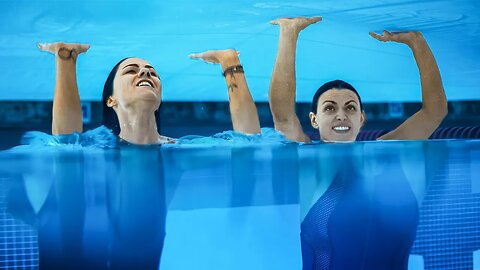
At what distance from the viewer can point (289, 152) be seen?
2611 mm

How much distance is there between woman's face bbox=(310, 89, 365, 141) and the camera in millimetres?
2713

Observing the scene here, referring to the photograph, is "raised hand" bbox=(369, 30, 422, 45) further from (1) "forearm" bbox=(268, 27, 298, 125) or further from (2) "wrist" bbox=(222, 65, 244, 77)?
(2) "wrist" bbox=(222, 65, 244, 77)

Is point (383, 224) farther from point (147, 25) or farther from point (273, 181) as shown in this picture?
point (147, 25)

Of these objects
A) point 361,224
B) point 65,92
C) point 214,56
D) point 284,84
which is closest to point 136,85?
point 65,92

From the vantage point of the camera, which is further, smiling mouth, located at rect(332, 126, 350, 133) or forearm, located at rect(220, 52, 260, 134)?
smiling mouth, located at rect(332, 126, 350, 133)

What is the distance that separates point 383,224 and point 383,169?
0.94 ft

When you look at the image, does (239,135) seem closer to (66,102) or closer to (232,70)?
(232,70)

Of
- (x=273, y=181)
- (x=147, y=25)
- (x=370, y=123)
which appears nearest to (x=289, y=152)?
(x=273, y=181)

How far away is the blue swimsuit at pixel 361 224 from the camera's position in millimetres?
2604

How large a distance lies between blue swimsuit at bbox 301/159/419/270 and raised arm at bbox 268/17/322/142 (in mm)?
360

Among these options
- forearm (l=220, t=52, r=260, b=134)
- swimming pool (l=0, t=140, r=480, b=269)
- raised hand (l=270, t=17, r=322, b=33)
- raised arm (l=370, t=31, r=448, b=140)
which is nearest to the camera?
swimming pool (l=0, t=140, r=480, b=269)

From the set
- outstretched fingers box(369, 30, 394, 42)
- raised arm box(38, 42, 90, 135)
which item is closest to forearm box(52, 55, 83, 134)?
raised arm box(38, 42, 90, 135)

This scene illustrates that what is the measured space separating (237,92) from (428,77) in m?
1.10

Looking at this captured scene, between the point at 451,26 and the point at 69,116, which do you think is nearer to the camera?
the point at 69,116
